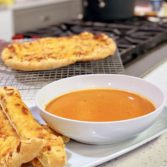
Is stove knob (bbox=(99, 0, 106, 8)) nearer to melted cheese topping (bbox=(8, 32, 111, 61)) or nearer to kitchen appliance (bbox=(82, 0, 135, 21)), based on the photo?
kitchen appliance (bbox=(82, 0, 135, 21))

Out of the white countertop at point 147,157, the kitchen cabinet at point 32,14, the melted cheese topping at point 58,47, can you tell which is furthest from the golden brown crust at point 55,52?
the kitchen cabinet at point 32,14

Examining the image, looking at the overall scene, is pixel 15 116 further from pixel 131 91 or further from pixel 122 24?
pixel 122 24

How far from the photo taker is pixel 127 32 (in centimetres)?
148

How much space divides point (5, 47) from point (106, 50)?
0.31m

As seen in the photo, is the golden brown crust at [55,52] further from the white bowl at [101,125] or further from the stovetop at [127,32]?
the white bowl at [101,125]

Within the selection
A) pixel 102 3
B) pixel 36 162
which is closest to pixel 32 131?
pixel 36 162

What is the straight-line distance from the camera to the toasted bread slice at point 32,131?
1.64 feet

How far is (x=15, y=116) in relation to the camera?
57cm

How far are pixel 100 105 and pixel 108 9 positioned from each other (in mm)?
1143

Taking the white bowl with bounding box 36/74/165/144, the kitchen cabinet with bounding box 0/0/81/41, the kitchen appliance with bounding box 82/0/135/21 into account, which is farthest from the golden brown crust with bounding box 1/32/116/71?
the kitchen cabinet with bounding box 0/0/81/41

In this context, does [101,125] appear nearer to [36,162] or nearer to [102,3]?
[36,162]

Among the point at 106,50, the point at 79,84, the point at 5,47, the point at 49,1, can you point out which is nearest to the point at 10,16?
the point at 49,1

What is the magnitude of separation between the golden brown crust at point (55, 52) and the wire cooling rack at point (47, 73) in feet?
0.06

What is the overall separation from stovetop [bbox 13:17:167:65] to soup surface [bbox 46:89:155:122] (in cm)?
46
